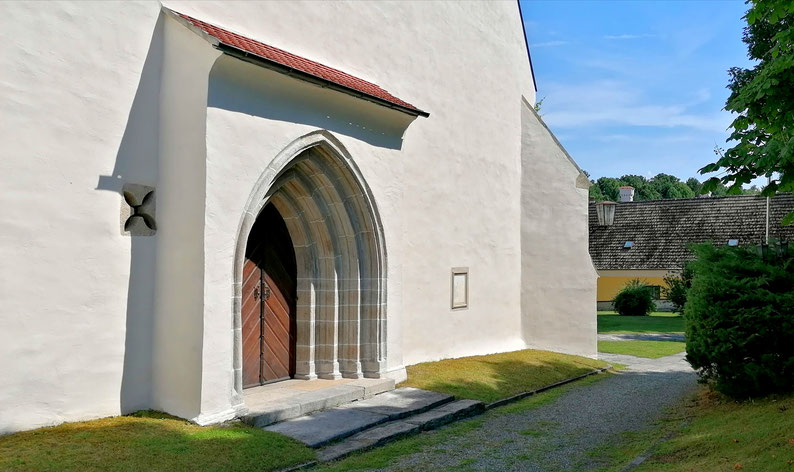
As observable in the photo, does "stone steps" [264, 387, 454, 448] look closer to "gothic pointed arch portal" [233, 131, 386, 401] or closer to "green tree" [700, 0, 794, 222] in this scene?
"gothic pointed arch portal" [233, 131, 386, 401]

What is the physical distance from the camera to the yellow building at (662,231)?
31422mm

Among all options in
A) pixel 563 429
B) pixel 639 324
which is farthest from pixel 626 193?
pixel 563 429

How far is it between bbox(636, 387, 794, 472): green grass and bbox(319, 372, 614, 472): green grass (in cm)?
183

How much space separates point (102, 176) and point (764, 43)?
16.7 metres

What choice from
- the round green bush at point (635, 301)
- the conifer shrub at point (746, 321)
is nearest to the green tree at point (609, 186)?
the round green bush at point (635, 301)

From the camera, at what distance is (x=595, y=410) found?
9828 millimetres

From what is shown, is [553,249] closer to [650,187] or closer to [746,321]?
[746,321]

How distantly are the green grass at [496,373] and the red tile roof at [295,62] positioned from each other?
422 cm

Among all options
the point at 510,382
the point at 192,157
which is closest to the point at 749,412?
the point at 510,382

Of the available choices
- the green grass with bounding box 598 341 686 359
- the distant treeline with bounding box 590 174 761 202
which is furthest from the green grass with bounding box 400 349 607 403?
the distant treeline with bounding box 590 174 761 202

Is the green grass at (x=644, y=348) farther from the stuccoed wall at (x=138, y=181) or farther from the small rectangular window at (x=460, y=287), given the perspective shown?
the stuccoed wall at (x=138, y=181)

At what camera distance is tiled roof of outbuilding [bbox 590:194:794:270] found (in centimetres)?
3142

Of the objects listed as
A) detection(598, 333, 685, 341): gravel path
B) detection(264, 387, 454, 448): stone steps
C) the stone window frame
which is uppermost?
the stone window frame

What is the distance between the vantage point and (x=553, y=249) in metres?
15.1
